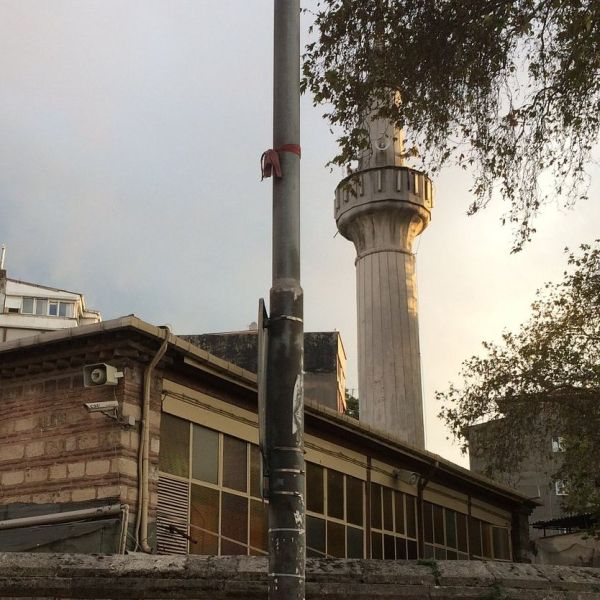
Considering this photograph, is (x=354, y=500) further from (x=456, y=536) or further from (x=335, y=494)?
(x=456, y=536)

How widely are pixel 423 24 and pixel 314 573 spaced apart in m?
7.29

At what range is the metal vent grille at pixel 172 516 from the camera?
12.4 m

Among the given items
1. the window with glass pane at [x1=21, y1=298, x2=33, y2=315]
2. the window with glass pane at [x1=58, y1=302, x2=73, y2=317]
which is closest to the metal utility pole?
the window with glass pane at [x1=21, y1=298, x2=33, y2=315]

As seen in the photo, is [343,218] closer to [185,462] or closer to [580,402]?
[580,402]

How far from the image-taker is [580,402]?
23344mm

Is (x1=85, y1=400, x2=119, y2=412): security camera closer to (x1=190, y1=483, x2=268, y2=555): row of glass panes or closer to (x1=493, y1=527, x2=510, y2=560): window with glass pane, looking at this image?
(x1=190, y1=483, x2=268, y2=555): row of glass panes

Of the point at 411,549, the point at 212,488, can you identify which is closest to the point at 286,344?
the point at 212,488

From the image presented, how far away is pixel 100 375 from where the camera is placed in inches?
473

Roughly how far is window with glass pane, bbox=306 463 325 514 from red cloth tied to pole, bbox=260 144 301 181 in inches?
421

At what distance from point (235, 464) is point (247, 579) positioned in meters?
6.44

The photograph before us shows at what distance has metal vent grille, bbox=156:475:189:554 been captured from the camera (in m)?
12.4

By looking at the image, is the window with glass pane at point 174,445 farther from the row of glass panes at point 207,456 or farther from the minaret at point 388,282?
the minaret at point 388,282

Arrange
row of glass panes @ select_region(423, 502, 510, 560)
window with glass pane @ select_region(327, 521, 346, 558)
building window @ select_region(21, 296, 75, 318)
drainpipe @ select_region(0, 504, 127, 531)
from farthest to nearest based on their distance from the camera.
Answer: building window @ select_region(21, 296, 75, 318)
row of glass panes @ select_region(423, 502, 510, 560)
window with glass pane @ select_region(327, 521, 346, 558)
drainpipe @ select_region(0, 504, 127, 531)

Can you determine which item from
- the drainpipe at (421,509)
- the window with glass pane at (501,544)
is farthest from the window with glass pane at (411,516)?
the window with glass pane at (501,544)
